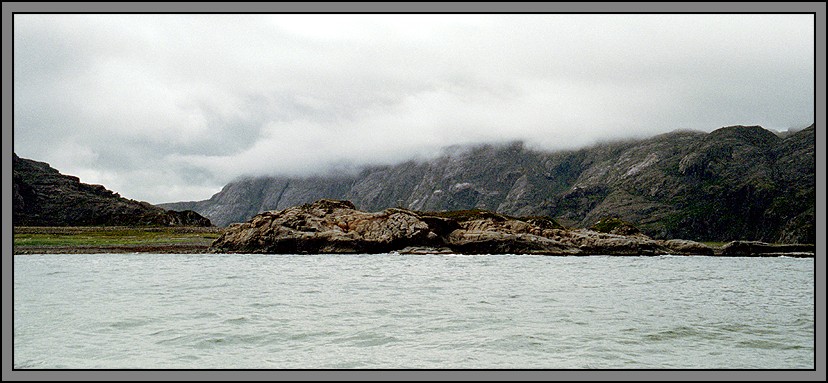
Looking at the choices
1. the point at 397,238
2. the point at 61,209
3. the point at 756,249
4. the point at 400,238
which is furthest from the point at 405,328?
Answer: the point at 61,209

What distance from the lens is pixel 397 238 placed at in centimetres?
11650

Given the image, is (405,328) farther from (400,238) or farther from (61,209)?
(61,209)

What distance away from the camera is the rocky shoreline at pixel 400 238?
115 meters

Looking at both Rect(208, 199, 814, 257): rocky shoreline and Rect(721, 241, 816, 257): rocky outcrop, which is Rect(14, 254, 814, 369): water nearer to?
Rect(208, 199, 814, 257): rocky shoreline

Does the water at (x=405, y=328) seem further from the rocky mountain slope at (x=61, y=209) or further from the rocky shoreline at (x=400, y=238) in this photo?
the rocky mountain slope at (x=61, y=209)

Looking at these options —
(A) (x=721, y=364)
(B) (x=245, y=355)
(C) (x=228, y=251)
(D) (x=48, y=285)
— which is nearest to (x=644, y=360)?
(A) (x=721, y=364)

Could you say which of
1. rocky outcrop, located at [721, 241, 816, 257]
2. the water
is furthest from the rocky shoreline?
the water

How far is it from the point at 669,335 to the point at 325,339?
505 inches

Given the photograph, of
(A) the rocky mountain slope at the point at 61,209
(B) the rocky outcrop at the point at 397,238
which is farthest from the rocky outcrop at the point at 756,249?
(A) the rocky mountain slope at the point at 61,209

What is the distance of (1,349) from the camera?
988 centimetres

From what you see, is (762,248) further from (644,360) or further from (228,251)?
(644,360)

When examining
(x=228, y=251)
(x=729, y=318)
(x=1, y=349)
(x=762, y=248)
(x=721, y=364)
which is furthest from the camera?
(x=762, y=248)

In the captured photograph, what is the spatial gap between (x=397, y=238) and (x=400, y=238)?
0.63 meters
